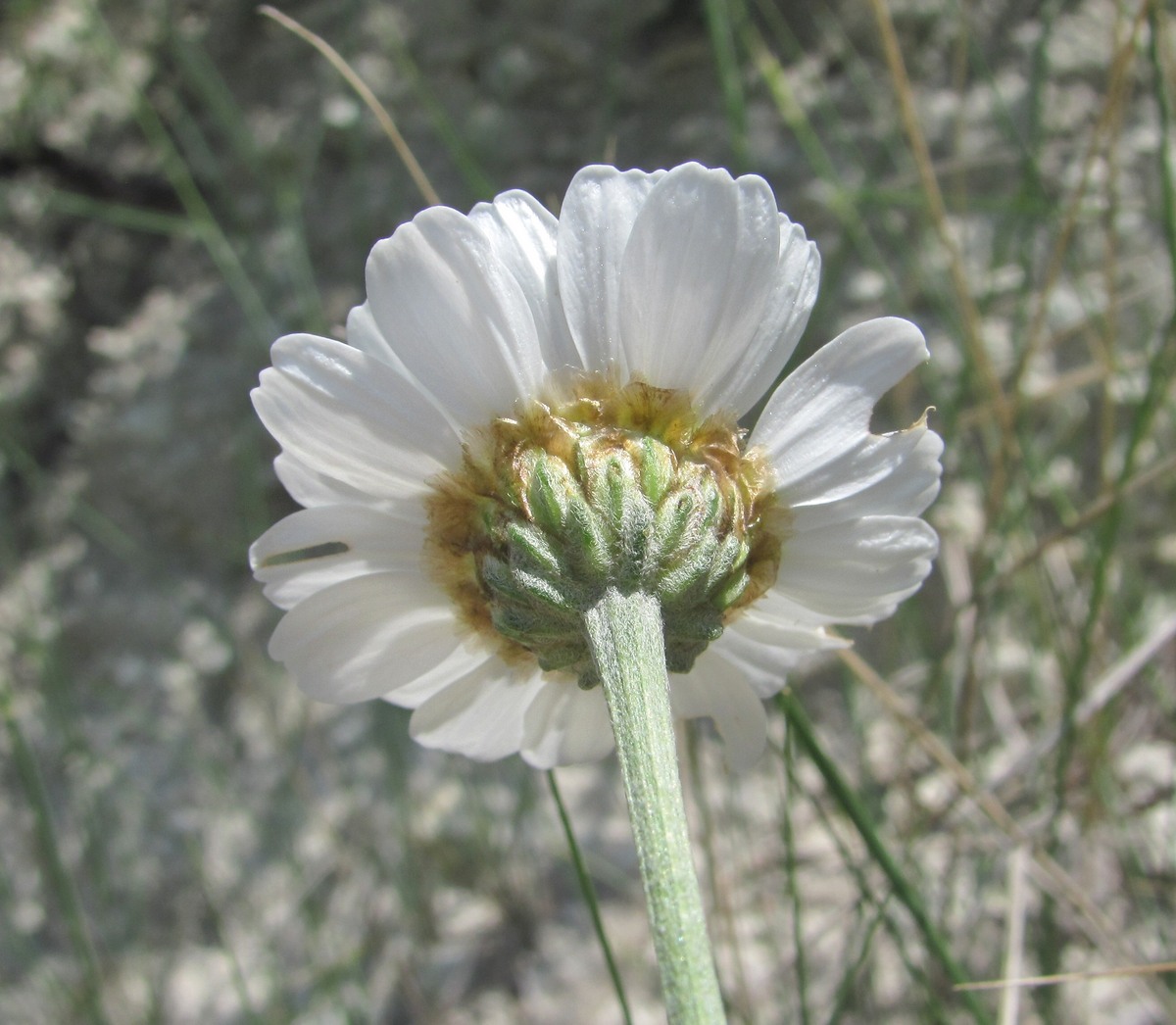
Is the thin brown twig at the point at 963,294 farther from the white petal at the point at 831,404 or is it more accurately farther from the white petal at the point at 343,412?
the white petal at the point at 343,412

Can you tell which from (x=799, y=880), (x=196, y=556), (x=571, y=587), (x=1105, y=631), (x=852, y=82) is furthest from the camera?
(x=196, y=556)

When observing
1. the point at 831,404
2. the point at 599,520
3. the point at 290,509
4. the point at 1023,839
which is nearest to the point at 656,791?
the point at 599,520

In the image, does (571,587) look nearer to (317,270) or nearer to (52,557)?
(317,270)

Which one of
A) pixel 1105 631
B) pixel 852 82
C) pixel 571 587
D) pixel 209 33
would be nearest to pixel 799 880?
pixel 1105 631

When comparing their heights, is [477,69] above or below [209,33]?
below

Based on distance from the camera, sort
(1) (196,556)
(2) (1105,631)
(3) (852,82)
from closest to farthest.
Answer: (2) (1105,631) < (3) (852,82) < (1) (196,556)

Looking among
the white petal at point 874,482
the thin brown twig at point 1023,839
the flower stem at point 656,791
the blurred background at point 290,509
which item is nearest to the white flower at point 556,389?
the white petal at point 874,482

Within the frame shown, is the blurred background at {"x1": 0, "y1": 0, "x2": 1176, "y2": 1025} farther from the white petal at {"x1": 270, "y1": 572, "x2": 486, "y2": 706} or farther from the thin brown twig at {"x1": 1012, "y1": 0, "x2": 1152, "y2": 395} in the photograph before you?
the white petal at {"x1": 270, "y1": 572, "x2": 486, "y2": 706}
